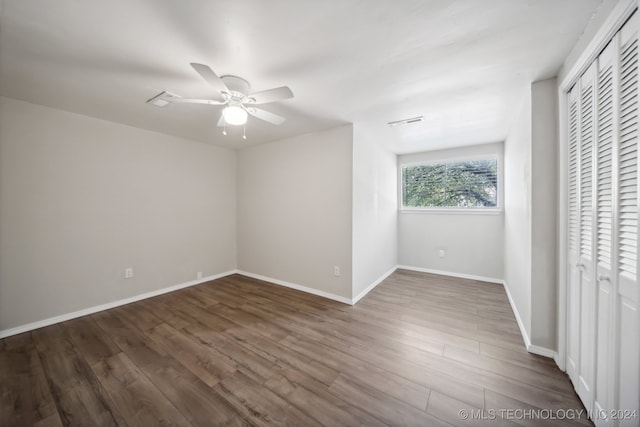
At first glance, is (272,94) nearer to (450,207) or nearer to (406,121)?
(406,121)

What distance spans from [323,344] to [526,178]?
2.49 meters

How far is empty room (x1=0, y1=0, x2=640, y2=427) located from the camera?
4.14 ft

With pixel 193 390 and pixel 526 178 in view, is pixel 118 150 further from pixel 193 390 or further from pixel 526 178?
pixel 526 178

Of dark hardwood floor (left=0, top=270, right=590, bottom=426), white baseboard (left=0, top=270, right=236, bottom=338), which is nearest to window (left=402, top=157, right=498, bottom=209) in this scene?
dark hardwood floor (left=0, top=270, right=590, bottom=426)

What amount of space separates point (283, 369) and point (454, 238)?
3659 millimetres

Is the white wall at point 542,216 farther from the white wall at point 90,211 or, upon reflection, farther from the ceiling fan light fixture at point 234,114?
the white wall at point 90,211

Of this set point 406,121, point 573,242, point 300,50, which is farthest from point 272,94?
point 573,242

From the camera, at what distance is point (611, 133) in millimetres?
1173

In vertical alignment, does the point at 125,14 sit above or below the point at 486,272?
above

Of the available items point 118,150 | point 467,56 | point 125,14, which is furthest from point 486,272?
point 118,150

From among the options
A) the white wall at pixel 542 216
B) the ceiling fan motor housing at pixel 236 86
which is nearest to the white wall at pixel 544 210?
the white wall at pixel 542 216

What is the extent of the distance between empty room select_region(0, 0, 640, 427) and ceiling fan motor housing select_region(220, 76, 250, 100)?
0.03 metres

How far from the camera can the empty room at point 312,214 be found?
4.14 ft

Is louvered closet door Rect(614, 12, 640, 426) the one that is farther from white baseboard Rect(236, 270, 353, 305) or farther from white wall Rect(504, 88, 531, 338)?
white baseboard Rect(236, 270, 353, 305)
